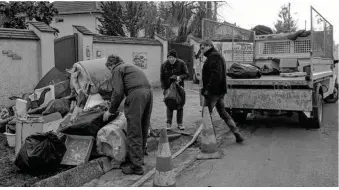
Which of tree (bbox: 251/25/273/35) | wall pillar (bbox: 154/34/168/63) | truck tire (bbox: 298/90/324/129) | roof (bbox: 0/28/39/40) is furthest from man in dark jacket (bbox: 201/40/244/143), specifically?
wall pillar (bbox: 154/34/168/63)

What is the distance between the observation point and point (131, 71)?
4867 millimetres

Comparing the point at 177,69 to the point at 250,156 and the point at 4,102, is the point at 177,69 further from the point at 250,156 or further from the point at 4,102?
the point at 4,102

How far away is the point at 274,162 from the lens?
16.9ft

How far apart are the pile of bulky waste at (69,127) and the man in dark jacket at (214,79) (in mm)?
1548

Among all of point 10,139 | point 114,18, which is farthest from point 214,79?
point 114,18

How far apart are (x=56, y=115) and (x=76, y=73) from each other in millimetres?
1249

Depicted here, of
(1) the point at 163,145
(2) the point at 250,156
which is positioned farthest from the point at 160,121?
(1) the point at 163,145

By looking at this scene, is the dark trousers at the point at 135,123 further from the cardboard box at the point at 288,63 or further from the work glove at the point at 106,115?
the cardboard box at the point at 288,63

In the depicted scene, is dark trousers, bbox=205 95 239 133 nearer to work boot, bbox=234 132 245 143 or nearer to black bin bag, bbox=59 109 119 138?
work boot, bbox=234 132 245 143

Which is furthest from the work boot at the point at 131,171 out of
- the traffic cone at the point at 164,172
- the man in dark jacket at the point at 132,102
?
the traffic cone at the point at 164,172

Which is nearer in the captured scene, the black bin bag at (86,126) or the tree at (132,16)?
the black bin bag at (86,126)

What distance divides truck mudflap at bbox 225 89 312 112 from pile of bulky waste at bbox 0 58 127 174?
8.47ft

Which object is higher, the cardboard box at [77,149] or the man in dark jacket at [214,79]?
the man in dark jacket at [214,79]

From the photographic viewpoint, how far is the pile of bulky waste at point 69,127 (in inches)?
183
